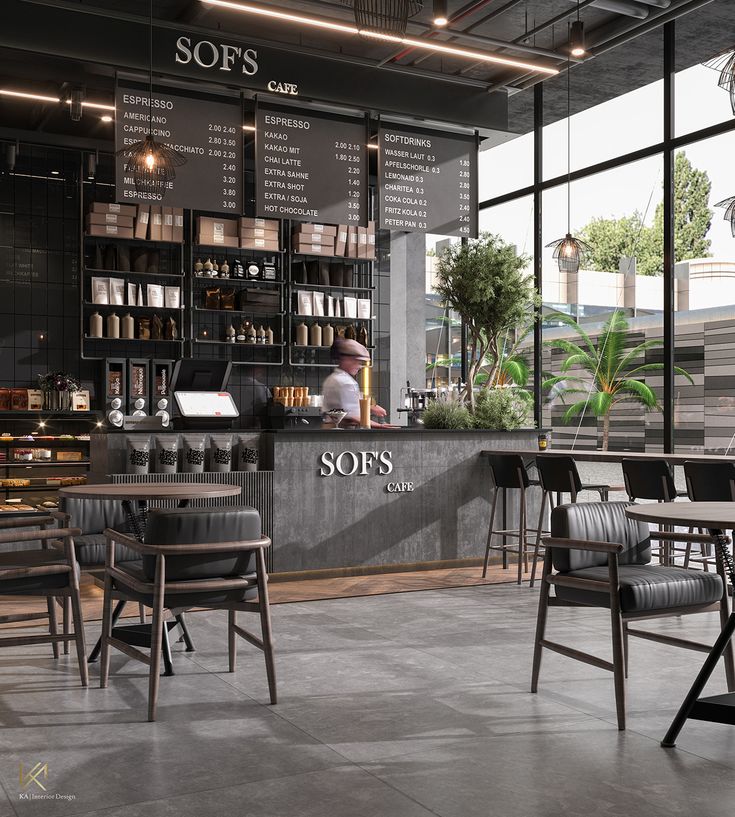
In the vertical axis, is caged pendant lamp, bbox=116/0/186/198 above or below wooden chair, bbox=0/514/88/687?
above

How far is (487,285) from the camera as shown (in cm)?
720

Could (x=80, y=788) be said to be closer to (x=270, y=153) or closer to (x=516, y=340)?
(x=270, y=153)

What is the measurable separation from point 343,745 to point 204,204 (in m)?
4.98

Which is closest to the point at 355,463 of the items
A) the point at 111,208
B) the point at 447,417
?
the point at 447,417

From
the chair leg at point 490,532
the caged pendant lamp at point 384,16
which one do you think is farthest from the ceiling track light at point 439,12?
the chair leg at point 490,532

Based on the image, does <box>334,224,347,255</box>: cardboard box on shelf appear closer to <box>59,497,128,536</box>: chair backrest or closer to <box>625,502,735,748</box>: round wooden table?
<box>59,497,128,536</box>: chair backrest

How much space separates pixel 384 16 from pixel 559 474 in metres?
3.18

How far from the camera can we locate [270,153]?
7.23 metres

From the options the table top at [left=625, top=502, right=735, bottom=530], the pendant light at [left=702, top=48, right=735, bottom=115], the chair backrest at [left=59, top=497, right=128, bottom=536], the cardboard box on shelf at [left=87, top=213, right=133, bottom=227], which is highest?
the cardboard box on shelf at [left=87, top=213, right=133, bottom=227]

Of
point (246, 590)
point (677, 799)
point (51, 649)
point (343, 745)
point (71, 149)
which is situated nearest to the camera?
point (677, 799)

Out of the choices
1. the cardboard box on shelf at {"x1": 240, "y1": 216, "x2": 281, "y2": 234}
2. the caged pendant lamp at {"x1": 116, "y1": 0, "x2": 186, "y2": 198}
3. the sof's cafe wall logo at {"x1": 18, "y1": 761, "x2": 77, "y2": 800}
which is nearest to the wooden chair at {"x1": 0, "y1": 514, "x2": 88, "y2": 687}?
the sof's cafe wall logo at {"x1": 18, "y1": 761, "x2": 77, "y2": 800}

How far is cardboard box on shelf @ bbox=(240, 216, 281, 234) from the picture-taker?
8445 millimetres

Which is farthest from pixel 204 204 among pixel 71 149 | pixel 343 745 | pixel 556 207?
pixel 343 745

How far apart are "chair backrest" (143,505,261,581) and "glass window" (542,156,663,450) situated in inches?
205
